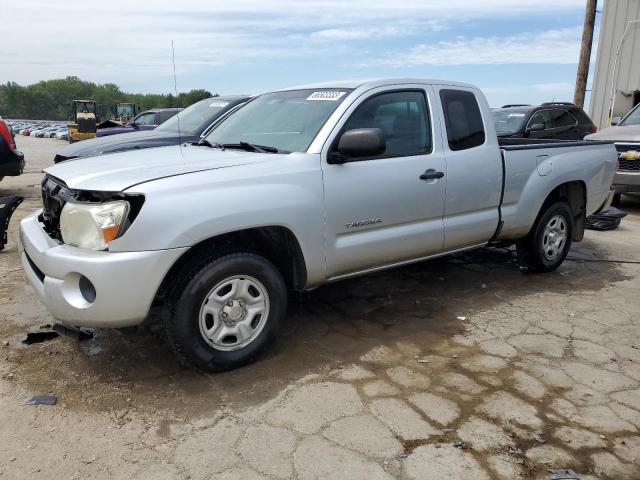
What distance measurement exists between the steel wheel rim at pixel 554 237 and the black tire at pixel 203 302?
10.3 ft

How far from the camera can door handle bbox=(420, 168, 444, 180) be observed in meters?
4.02

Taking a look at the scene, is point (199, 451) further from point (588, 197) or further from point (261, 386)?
point (588, 197)

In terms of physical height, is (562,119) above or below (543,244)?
above

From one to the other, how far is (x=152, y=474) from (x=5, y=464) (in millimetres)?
699

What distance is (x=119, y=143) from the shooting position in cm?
740

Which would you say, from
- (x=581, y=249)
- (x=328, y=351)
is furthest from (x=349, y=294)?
(x=581, y=249)

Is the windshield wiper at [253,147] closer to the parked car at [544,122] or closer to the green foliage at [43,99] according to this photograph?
the parked car at [544,122]

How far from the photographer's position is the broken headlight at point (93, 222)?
2879 mm

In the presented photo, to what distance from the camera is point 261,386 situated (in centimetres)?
320

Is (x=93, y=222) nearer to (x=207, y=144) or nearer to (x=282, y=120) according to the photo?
(x=207, y=144)

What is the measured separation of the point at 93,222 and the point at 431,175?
238 cm

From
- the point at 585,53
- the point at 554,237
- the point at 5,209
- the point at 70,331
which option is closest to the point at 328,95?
the point at 70,331

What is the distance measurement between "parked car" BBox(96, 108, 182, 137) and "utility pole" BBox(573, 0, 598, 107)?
11.8 m

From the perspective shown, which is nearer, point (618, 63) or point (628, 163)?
point (628, 163)
